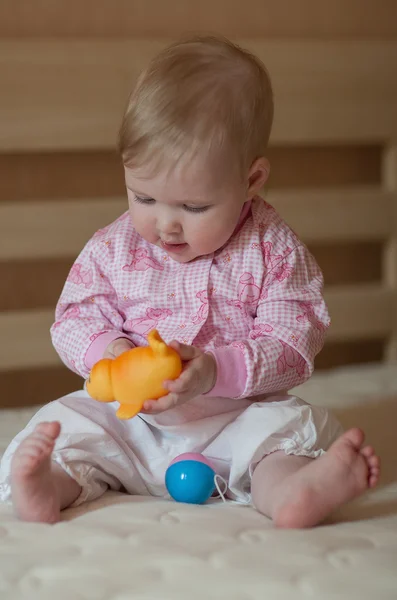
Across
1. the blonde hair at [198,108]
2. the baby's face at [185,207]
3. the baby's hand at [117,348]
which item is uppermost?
→ the blonde hair at [198,108]

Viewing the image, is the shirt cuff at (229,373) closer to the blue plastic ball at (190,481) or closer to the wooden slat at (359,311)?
the blue plastic ball at (190,481)

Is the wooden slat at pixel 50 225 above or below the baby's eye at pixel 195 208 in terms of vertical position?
below

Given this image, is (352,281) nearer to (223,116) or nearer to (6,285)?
(6,285)

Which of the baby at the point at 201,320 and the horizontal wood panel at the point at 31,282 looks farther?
the horizontal wood panel at the point at 31,282

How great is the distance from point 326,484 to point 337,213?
1.11 m

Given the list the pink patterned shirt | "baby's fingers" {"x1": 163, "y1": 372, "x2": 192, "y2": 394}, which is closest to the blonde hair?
the pink patterned shirt

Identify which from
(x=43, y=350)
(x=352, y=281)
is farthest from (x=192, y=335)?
(x=352, y=281)

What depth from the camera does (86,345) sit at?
116cm

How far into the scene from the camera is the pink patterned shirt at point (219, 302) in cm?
112

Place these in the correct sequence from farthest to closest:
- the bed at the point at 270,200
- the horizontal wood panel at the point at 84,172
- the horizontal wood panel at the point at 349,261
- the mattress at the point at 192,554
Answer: the horizontal wood panel at the point at 349,261
the horizontal wood panel at the point at 84,172
the bed at the point at 270,200
the mattress at the point at 192,554

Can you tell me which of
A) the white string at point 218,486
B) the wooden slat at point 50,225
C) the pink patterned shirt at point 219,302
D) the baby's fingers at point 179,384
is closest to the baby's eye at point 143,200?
the pink patterned shirt at point 219,302

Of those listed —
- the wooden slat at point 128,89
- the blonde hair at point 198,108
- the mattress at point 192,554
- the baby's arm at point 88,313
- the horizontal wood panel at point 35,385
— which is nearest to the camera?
the mattress at point 192,554

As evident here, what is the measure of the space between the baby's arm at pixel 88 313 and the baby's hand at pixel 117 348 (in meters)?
0.03

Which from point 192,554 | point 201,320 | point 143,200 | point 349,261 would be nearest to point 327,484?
point 192,554
